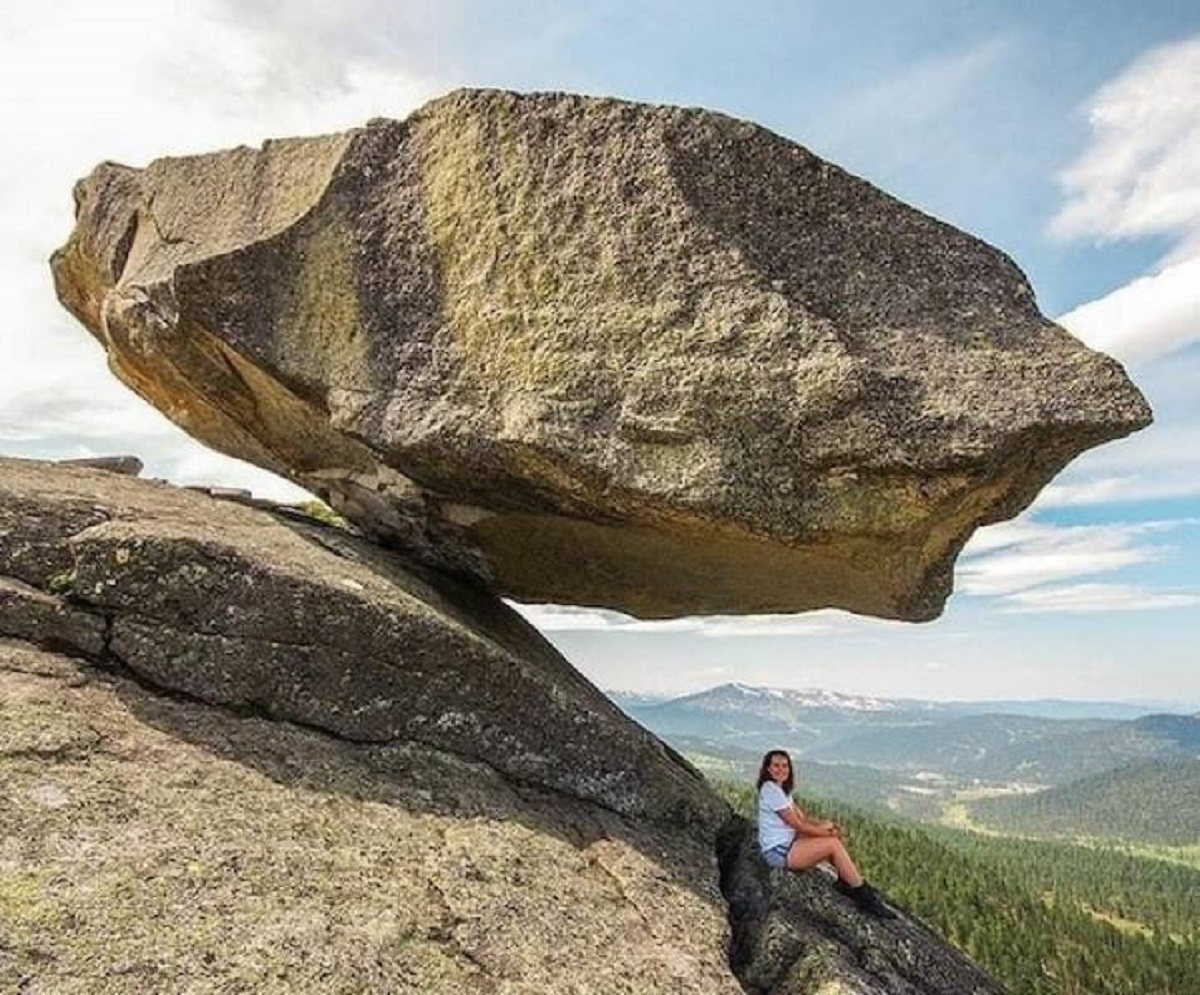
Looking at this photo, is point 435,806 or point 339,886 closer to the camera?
point 339,886

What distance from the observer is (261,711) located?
1384 centimetres

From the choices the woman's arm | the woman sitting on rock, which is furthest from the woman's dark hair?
the woman's arm

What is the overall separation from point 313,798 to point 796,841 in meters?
8.60

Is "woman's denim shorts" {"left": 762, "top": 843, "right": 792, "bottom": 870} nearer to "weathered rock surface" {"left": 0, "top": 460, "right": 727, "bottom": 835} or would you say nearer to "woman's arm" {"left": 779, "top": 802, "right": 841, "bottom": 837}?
"woman's arm" {"left": 779, "top": 802, "right": 841, "bottom": 837}

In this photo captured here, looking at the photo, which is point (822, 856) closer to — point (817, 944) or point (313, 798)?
point (817, 944)

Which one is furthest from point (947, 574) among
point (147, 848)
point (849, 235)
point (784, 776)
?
point (147, 848)

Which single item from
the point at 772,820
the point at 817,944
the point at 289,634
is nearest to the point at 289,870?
the point at 289,634

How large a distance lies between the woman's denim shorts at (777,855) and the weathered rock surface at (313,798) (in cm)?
32

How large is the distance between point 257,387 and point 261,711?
7814 millimetres

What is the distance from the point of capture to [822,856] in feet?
53.8

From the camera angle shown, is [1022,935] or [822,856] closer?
[822,856]

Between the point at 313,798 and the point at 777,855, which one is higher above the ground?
the point at 313,798

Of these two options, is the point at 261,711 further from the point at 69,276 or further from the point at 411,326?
the point at 69,276

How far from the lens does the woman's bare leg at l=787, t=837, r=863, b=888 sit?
16.3 meters
